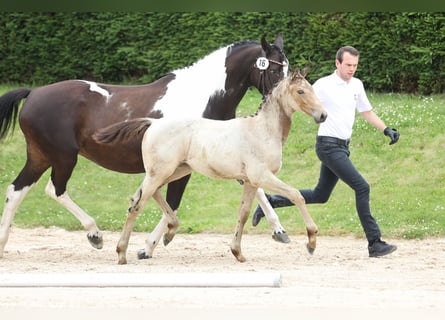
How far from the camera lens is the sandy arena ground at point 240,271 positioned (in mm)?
3826

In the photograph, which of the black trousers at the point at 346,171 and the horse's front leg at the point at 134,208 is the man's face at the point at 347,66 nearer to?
the black trousers at the point at 346,171

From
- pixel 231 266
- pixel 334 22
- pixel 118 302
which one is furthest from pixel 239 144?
pixel 334 22

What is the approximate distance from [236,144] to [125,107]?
48.4 inches

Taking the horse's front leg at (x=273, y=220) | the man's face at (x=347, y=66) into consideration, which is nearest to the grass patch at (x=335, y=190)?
the horse's front leg at (x=273, y=220)

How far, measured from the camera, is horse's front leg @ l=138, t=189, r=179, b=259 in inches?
258

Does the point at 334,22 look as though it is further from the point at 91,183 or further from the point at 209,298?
the point at 209,298

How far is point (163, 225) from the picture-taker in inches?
267

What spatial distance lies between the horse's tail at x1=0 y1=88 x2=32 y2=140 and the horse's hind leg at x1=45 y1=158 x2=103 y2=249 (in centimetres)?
76

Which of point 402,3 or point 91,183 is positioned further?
point 91,183

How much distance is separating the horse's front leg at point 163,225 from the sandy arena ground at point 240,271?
118 mm

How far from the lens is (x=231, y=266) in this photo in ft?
21.0

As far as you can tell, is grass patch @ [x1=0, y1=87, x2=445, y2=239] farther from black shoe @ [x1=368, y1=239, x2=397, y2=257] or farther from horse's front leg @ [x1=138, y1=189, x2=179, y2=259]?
horse's front leg @ [x1=138, y1=189, x2=179, y2=259]

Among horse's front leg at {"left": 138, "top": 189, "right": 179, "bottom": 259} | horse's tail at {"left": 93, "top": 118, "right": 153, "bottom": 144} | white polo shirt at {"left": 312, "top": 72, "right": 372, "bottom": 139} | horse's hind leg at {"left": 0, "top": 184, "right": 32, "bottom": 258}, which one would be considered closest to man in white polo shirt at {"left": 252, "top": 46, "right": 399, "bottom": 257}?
white polo shirt at {"left": 312, "top": 72, "right": 372, "bottom": 139}

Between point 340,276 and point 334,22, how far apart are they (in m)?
7.76
